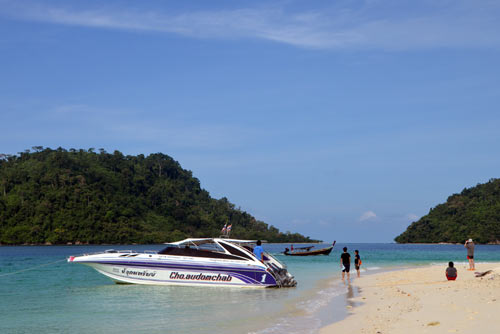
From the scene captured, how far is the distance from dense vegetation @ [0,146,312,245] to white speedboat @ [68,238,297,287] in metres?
132

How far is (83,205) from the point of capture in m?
162

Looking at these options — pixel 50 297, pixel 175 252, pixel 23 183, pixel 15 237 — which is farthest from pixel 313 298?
pixel 23 183

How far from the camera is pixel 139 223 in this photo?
170 metres

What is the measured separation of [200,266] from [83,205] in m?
146

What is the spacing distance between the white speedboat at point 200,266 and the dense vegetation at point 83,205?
132m

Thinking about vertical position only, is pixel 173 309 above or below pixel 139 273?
below

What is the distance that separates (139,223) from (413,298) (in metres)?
159

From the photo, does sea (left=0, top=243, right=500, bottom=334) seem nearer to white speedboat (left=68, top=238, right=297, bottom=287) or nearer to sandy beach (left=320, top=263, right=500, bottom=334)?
white speedboat (left=68, top=238, right=297, bottom=287)

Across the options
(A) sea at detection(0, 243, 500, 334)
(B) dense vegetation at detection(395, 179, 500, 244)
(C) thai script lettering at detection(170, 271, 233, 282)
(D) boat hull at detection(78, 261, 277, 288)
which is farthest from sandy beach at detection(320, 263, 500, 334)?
(B) dense vegetation at detection(395, 179, 500, 244)

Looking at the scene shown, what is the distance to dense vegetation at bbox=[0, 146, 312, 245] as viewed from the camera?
5994 inches

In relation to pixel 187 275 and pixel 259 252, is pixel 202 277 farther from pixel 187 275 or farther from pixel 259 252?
pixel 259 252

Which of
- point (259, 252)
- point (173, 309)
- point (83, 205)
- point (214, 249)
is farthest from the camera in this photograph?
point (83, 205)

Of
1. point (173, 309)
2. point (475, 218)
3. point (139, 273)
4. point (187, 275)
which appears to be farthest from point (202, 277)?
point (475, 218)

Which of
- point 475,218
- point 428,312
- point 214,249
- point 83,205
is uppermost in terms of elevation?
point 83,205
